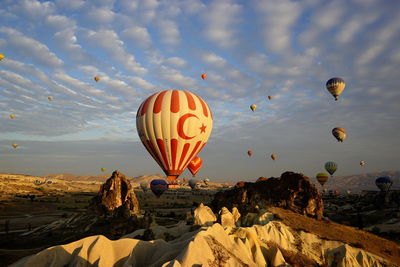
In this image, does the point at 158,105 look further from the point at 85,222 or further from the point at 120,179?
the point at 85,222

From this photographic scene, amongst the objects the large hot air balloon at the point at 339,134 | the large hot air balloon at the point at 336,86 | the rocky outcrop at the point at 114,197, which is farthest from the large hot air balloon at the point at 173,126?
the large hot air balloon at the point at 339,134

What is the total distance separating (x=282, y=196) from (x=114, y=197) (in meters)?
26.0

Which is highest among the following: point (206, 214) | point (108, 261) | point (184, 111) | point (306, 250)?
point (184, 111)

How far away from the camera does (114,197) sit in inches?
1870

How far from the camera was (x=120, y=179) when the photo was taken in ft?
164

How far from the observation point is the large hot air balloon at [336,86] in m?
71.7

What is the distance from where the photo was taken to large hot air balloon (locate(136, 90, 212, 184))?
2088 inches

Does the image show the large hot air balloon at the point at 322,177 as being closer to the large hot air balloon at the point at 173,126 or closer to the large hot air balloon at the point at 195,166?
the large hot air balloon at the point at 195,166

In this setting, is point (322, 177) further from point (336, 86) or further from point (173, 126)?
point (173, 126)

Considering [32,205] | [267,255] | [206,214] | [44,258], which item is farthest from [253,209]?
[32,205]

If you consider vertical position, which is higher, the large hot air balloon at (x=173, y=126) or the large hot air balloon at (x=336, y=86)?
the large hot air balloon at (x=336, y=86)

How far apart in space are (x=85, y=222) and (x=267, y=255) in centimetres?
3278

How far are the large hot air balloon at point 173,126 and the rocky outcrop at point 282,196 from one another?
45.1 feet

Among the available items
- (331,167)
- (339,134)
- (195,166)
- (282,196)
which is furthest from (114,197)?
(331,167)
